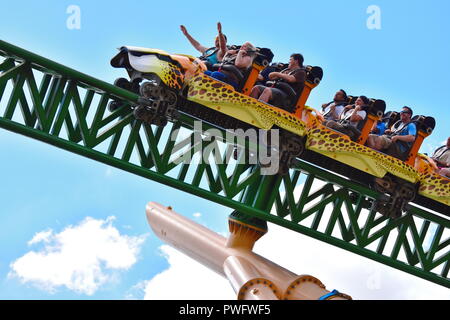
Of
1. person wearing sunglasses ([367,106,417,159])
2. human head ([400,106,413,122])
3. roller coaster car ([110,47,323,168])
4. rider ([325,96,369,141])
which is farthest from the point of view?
human head ([400,106,413,122])

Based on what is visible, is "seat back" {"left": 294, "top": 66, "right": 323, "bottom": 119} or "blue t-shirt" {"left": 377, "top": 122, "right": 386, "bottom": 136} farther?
"blue t-shirt" {"left": 377, "top": 122, "right": 386, "bottom": 136}

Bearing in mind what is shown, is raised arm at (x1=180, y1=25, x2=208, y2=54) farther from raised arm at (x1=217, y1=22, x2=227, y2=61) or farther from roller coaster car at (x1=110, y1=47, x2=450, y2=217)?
roller coaster car at (x1=110, y1=47, x2=450, y2=217)

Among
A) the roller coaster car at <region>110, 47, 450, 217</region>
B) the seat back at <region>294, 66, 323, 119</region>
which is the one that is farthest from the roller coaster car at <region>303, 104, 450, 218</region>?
the seat back at <region>294, 66, 323, 119</region>

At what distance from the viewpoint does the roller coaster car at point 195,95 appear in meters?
7.20

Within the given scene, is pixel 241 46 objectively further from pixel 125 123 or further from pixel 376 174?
pixel 376 174

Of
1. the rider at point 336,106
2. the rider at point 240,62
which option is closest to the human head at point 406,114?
the rider at point 336,106

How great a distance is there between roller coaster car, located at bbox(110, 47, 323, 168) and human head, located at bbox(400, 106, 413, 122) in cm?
178

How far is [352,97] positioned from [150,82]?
2.91 metres

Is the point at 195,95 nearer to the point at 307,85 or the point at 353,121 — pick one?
the point at 307,85

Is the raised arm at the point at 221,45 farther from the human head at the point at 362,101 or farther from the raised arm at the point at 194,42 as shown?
the human head at the point at 362,101

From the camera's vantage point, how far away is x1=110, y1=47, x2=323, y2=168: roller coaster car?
7.20 meters

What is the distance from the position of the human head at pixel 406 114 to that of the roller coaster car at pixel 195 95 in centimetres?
178

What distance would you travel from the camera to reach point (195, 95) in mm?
7320
